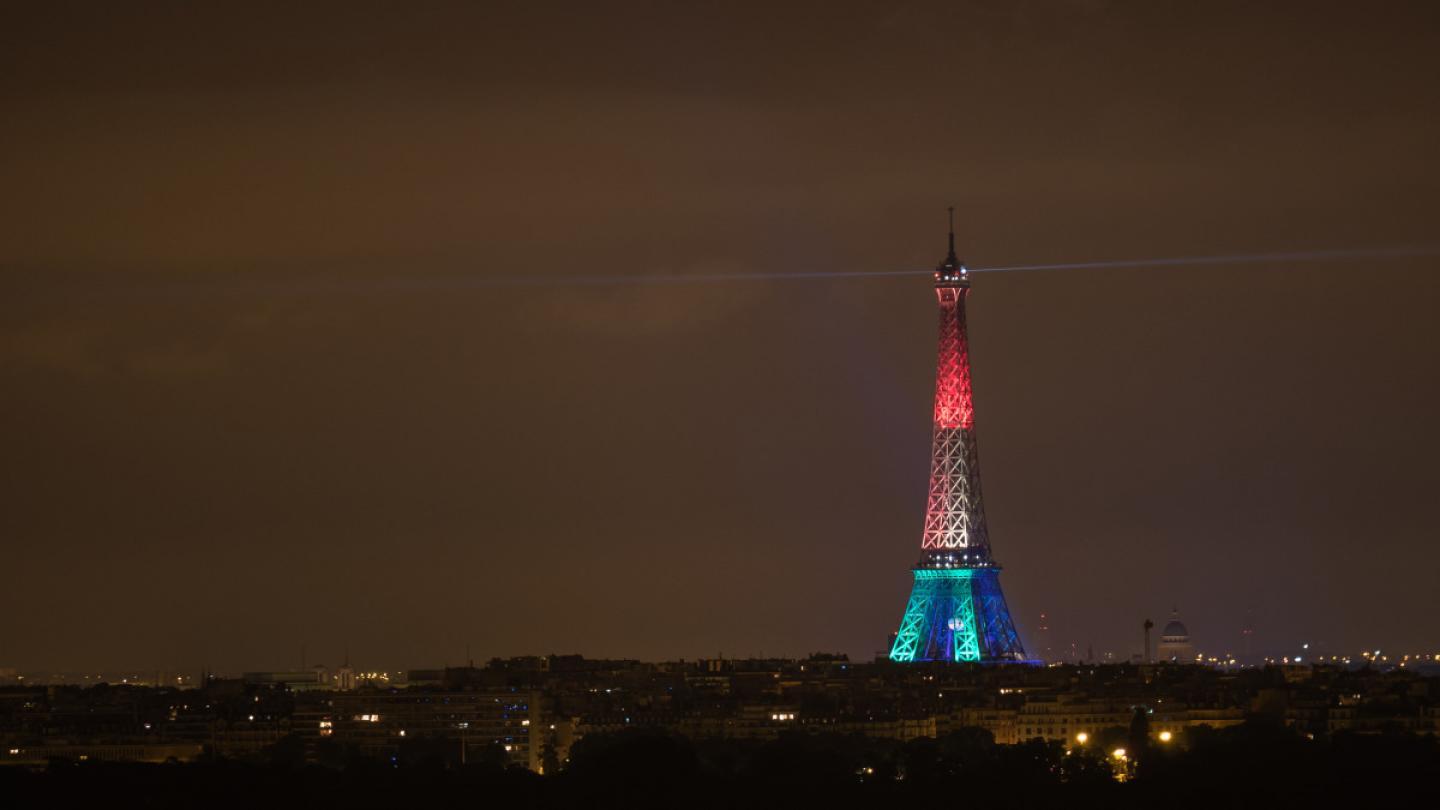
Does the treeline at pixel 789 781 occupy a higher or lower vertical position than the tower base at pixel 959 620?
lower

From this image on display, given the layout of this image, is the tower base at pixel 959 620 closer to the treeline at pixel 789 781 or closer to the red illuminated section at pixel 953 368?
the red illuminated section at pixel 953 368

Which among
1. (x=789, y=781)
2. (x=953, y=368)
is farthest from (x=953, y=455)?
(x=789, y=781)

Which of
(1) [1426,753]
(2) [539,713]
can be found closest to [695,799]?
(1) [1426,753]

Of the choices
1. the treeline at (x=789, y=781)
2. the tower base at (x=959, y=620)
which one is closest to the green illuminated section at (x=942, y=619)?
the tower base at (x=959, y=620)

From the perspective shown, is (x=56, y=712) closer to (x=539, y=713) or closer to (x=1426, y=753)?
(x=539, y=713)

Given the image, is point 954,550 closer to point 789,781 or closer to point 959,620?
point 959,620

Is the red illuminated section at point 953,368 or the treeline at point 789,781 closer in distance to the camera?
the treeline at point 789,781
